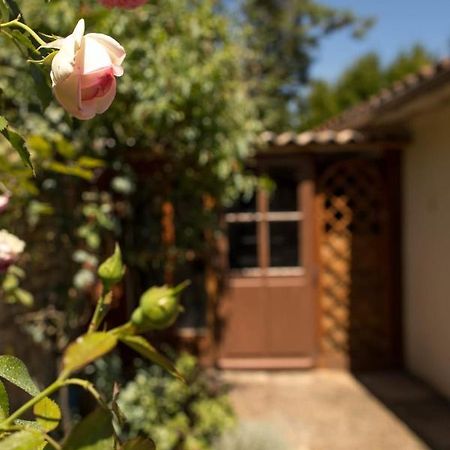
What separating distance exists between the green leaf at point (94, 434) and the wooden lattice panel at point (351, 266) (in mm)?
5440

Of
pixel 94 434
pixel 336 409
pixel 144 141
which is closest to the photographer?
pixel 94 434

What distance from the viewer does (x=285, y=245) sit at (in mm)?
5855

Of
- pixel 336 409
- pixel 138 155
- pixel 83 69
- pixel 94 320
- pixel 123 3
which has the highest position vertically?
pixel 138 155

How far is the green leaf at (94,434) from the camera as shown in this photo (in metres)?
0.52

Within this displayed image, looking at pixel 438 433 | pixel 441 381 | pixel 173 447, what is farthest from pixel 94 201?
pixel 441 381

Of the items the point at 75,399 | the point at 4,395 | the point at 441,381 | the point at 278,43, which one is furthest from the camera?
the point at 278,43

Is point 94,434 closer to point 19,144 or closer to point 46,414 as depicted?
point 46,414

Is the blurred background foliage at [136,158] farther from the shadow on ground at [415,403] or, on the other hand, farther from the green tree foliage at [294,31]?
the green tree foliage at [294,31]

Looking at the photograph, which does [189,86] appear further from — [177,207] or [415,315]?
[415,315]

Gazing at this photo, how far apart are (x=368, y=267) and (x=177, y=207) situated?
7.39ft

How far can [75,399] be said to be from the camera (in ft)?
12.8

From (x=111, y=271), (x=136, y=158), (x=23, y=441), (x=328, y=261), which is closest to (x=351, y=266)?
(x=328, y=261)

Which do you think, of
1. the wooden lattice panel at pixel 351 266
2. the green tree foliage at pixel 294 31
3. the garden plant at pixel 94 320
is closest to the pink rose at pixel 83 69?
the garden plant at pixel 94 320

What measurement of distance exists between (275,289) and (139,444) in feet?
17.2
